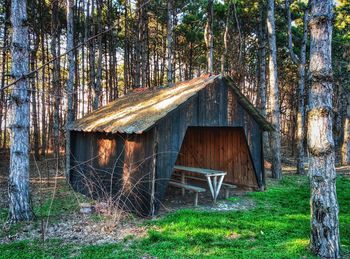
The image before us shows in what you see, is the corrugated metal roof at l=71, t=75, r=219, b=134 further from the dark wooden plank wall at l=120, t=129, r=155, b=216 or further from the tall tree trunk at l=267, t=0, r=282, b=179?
the tall tree trunk at l=267, t=0, r=282, b=179

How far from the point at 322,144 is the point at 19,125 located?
584 centimetres

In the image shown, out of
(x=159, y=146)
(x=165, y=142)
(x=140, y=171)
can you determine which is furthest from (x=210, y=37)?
(x=140, y=171)

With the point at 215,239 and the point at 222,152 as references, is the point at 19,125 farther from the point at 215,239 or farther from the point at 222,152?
the point at 222,152

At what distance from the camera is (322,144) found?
15.2ft

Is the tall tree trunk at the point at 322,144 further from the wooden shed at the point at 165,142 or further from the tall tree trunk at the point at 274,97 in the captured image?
the tall tree trunk at the point at 274,97

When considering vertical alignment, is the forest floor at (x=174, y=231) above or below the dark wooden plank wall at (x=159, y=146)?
below

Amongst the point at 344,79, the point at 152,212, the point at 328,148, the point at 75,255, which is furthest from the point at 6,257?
the point at 344,79

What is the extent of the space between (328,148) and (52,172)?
12453 mm

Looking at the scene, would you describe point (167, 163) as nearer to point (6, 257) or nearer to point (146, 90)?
point (6, 257)

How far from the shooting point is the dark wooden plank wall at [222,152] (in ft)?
35.0

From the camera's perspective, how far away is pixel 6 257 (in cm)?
476

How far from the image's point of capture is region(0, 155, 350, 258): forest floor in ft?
16.3

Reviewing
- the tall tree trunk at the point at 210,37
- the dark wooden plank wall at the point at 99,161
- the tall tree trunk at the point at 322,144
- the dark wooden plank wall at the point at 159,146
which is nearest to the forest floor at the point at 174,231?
the tall tree trunk at the point at 322,144

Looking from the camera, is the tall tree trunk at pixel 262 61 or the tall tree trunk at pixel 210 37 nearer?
the tall tree trunk at pixel 262 61
